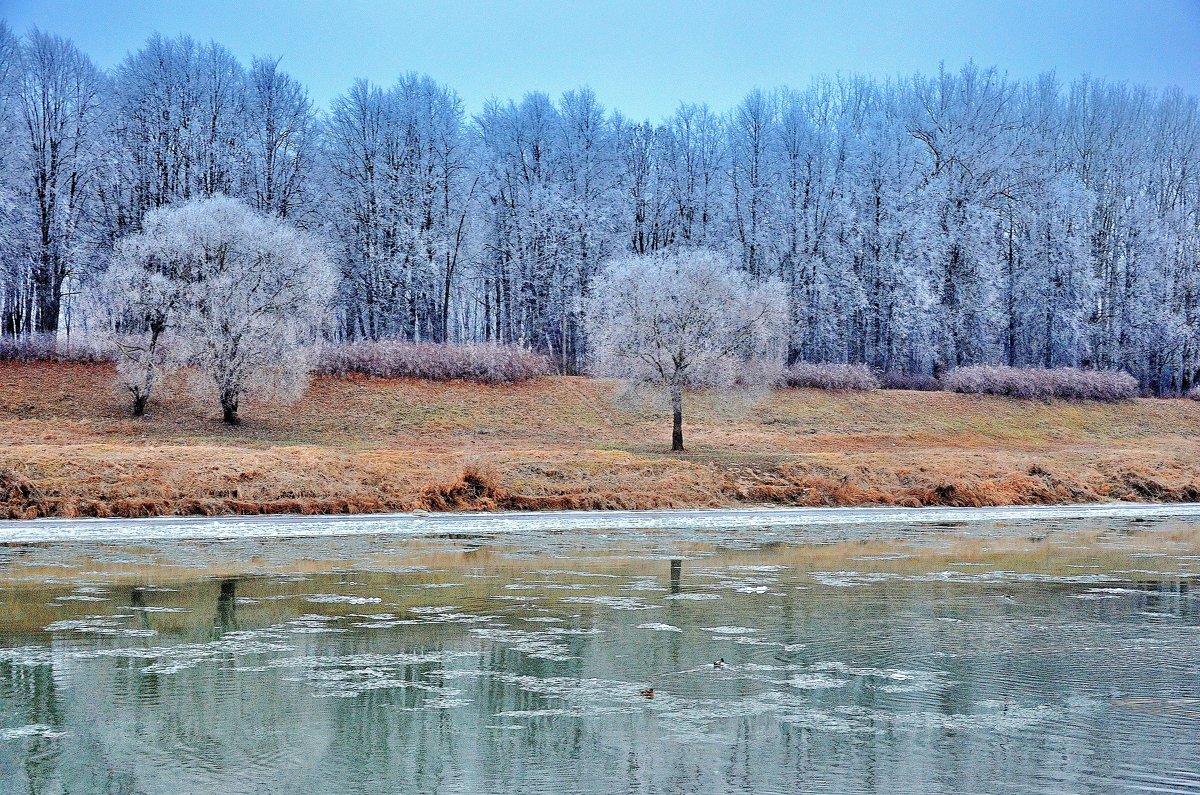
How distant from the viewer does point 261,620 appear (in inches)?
417

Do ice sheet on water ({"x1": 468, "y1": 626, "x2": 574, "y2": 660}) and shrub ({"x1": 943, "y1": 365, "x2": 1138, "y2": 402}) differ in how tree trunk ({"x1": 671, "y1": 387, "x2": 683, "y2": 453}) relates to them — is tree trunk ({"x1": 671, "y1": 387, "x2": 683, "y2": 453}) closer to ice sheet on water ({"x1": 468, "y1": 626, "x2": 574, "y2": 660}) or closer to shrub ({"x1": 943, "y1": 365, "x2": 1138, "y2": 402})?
shrub ({"x1": 943, "y1": 365, "x2": 1138, "y2": 402})

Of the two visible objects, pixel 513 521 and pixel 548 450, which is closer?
pixel 513 521

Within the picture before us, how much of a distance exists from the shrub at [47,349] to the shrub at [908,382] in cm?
3404

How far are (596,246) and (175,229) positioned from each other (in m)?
21.5

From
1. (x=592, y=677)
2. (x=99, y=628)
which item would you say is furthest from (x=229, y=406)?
(x=592, y=677)

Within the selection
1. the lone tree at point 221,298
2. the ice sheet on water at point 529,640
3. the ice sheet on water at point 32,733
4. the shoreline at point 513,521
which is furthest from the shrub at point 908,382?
the ice sheet on water at point 32,733

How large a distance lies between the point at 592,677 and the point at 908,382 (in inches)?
1853

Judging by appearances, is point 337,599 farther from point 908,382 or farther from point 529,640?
point 908,382

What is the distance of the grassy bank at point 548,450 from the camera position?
2442 cm

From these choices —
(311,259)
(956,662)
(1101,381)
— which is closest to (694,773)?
(956,662)

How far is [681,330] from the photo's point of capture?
35750mm

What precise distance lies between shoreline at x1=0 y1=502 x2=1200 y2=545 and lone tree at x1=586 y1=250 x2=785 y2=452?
29.2ft

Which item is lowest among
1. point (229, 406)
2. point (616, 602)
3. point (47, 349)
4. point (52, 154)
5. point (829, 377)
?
point (616, 602)

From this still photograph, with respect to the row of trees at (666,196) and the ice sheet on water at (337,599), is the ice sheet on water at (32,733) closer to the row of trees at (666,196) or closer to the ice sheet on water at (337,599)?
the ice sheet on water at (337,599)
